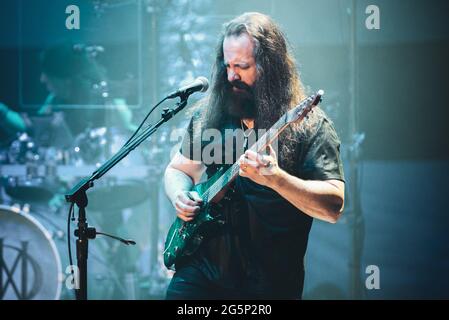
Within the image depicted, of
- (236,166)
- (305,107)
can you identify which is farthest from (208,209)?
(305,107)

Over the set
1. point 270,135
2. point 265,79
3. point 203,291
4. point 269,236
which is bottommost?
point 203,291

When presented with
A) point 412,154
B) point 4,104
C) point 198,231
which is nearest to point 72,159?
point 4,104

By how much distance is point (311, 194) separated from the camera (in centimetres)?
222

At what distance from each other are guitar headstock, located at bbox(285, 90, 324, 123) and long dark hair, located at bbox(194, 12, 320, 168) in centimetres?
12

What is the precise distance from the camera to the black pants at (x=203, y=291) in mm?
2385

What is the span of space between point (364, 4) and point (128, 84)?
77.4 inches

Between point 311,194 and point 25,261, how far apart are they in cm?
317

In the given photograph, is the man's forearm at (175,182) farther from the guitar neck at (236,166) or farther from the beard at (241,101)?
the beard at (241,101)

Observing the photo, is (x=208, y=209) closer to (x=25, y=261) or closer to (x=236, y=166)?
(x=236, y=166)

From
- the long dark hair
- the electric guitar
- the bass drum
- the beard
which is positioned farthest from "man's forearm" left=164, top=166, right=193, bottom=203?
the bass drum

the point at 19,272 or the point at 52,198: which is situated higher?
the point at 52,198

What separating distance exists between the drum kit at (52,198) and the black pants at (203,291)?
2.13 m
